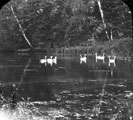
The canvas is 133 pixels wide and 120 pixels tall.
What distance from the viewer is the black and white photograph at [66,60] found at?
16625 mm

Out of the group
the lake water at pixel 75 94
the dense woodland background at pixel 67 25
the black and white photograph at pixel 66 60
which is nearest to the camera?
the lake water at pixel 75 94

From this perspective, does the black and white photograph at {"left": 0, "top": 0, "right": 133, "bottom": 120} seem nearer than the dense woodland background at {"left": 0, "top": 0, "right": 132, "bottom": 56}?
Yes

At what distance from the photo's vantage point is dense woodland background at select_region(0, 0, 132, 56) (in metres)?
52.7

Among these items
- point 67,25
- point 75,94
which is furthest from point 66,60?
point 75,94

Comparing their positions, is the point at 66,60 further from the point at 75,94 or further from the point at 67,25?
the point at 75,94

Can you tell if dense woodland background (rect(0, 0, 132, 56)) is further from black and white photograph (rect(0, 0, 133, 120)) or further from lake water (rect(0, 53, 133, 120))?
lake water (rect(0, 53, 133, 120))

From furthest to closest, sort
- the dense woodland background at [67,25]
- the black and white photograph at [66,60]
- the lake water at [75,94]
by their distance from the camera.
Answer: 1. the dense woodland background at [67,25]
2. the black and white photograph at [66,60]
3. the lake water at [75,94]

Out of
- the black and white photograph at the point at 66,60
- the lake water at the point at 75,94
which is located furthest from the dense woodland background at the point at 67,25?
the lake water at the point at 75,94

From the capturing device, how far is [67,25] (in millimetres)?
63594

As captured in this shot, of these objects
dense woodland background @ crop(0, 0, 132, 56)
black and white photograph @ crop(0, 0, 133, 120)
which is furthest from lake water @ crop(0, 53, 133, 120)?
dense woodland background @ crop(0, 0, 132, 56)

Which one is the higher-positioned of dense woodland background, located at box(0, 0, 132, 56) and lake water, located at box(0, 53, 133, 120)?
dense woodland background, located at box(0, 0, 132, 56)

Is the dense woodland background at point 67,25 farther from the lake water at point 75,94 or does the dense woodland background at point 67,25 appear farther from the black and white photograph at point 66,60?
the lake water at point 75,94

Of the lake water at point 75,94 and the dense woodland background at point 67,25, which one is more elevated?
the dense woodland background at point 67,25

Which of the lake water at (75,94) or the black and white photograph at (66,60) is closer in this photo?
the lake water at (75,94)
